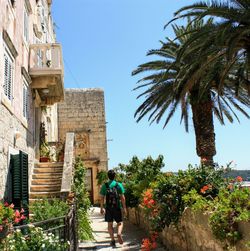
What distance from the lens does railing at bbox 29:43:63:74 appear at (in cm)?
1164

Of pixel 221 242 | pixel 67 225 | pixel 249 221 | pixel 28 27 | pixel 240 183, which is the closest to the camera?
pixel 249 221

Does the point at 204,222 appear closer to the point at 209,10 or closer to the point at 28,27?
the point at 209,10

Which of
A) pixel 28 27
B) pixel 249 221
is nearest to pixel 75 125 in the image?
pixel 28 27

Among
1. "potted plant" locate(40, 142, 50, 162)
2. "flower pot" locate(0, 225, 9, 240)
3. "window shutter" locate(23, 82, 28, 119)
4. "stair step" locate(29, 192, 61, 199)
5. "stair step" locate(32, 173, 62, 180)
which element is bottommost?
"flower pot" locate(0, 225, 9, 240)

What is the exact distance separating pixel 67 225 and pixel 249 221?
2.52 metres

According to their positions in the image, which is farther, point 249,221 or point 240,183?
point 240,183

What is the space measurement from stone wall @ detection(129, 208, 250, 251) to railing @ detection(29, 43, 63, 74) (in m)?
6.95

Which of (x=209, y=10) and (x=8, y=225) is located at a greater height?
(x=209, y=10)

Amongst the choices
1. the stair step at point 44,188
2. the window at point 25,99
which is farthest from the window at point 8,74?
the stair step at point 44,188

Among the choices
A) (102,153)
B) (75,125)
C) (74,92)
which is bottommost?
(102,153)

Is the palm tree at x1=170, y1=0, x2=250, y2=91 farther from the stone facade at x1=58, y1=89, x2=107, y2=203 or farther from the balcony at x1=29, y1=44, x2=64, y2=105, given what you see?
the stone facade at x1=58, y1=89, x2=107, y2=203

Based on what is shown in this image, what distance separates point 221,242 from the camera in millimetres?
4238

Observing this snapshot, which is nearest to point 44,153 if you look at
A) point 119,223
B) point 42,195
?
point 42,195

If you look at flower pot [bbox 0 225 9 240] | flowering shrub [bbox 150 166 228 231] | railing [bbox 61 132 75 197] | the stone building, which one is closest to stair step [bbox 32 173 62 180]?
the stone building
